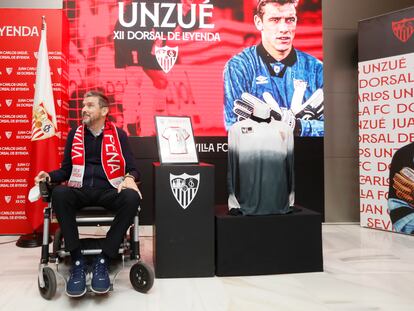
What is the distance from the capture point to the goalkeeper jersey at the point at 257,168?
3014 millimetres

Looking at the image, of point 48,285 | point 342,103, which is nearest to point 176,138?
point 48,285

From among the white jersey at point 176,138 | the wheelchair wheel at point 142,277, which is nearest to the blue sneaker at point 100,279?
the wheelchair wheel at point 142,277

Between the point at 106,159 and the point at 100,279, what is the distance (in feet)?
3.12

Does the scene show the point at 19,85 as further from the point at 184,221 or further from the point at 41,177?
the point at 184,221

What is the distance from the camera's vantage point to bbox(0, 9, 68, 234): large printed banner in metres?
4.09

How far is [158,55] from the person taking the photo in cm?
454

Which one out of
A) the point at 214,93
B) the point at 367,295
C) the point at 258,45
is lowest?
the point at 367,295

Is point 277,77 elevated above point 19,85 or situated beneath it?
elevated above

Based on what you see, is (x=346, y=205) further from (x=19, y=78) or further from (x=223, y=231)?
(x=19, y=78)

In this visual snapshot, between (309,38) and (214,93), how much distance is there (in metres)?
1.33

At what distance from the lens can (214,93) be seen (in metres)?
4.60

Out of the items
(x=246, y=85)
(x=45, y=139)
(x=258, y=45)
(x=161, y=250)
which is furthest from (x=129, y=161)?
(x=258, y=45)

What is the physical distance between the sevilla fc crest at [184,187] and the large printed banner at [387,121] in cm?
247

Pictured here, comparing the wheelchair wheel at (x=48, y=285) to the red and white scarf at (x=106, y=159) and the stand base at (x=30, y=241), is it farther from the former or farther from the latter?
the stand base at (x=30, y=241)
